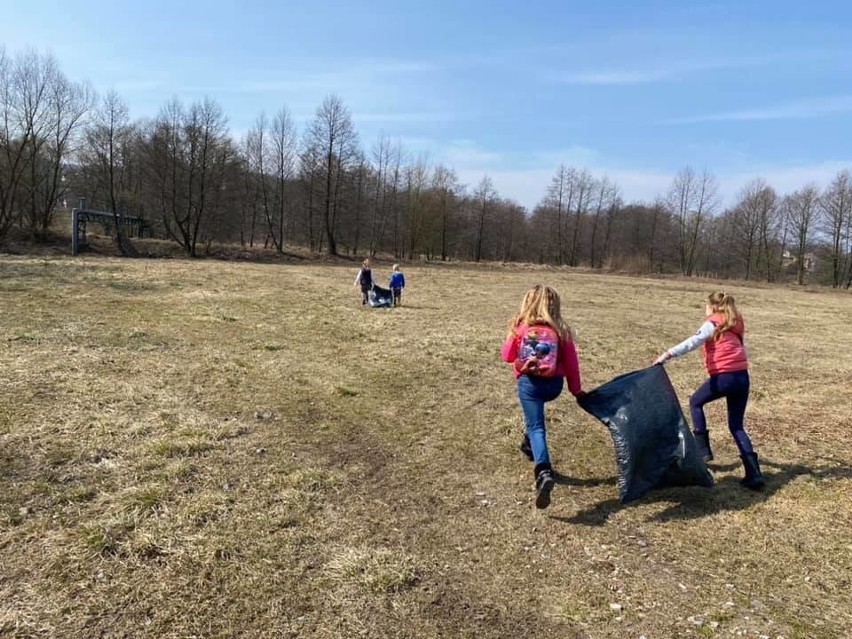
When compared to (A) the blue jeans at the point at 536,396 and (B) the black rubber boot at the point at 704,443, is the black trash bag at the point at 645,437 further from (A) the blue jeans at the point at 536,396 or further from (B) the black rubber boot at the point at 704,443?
(B) the black rubber boot at the point at 704,443

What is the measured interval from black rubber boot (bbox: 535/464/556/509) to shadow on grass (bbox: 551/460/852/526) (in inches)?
8.0

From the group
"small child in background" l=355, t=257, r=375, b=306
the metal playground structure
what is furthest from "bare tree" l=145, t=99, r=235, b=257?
"small child in background" l=355, t=257, r=375, b=306

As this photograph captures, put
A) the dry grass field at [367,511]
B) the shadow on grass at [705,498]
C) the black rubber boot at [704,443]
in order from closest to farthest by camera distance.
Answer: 1. the dry grass field at [367,511]
2. the shadow on grass at [705,498]
3. the black rubber boot at [704,443]

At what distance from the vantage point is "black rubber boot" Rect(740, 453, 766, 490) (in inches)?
204

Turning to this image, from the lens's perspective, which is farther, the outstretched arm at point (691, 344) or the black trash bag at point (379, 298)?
the black trash bag at point (379, 298)

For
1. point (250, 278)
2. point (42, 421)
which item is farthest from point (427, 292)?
point (42, 421)

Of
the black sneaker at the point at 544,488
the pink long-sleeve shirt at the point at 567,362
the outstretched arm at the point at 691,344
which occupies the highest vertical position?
the outstretched arm at the point at 691,344

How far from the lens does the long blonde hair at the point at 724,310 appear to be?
17.7 ft

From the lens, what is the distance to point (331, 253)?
46000 millimetres

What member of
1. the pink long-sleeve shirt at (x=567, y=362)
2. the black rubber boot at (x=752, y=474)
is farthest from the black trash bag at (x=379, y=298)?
the black rubber boot at (x=752, y=474)

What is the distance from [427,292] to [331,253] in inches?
930

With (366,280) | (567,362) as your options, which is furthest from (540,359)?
(366,280)

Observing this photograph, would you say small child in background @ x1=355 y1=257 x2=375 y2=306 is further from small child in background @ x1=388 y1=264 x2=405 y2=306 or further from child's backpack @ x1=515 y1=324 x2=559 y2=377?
child's backpack @ x1=515 y1=324 x2=559 y2=377

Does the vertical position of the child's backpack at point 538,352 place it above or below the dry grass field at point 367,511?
above
